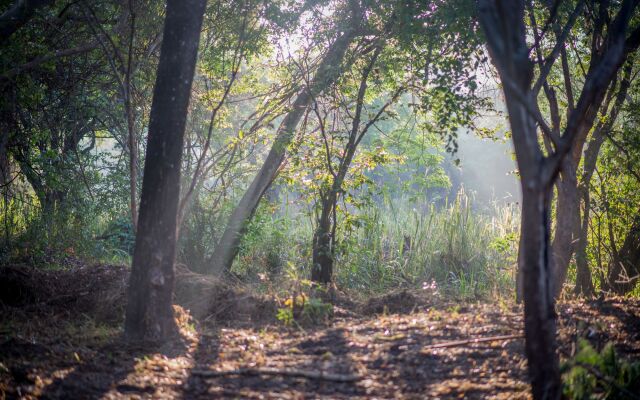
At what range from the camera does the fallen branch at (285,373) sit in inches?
136

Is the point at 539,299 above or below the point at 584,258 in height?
below

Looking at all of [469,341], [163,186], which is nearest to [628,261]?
[469,341]

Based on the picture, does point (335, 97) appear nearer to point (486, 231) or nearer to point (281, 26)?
point (281, 26)

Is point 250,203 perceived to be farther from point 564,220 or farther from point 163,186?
point 564,220

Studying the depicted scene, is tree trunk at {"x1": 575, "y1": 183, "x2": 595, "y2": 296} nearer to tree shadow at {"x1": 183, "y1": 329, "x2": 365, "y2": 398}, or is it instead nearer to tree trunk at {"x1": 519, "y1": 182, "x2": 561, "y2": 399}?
tree shadow at {"x1": 183, "y1": 329, "x2": 365, "y2": 398}

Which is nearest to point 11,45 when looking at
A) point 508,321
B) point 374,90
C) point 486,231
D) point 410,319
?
point 374,90

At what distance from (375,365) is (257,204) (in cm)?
476

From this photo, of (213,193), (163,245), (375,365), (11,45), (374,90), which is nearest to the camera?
(375,365)

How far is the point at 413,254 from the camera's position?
891cm

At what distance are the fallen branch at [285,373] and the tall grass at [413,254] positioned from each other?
408cm

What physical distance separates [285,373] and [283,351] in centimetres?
55

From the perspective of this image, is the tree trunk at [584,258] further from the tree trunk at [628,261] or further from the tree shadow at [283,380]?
the tree shadow at [283,380]

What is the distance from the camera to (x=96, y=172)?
10.5 meters

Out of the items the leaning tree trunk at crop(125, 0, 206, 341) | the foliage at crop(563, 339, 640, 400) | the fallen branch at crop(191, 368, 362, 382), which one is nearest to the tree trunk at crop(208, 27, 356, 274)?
the leaning tree trunk at crop(125, 0, 206, 341)
